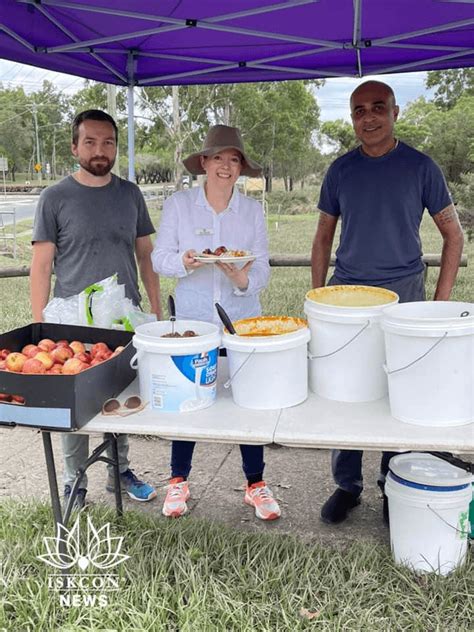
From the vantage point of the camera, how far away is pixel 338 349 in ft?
6.86

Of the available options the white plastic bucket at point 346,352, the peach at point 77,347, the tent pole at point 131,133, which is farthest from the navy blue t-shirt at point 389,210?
the tent pole at point 131,133

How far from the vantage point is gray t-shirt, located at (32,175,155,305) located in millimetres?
2916

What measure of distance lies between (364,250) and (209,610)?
5.77 feet

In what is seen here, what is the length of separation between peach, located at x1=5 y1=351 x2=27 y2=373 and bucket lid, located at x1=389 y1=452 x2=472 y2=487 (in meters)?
1.50

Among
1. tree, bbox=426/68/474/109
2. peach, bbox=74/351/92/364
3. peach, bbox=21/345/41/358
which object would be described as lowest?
peach, bbox=74/351/92/364

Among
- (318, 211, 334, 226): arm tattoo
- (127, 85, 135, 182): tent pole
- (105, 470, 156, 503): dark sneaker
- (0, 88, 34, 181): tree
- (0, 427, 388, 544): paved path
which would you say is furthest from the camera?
(0, 88, 34, 181): tree

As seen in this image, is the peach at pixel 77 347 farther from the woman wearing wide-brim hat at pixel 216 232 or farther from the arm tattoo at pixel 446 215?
the arm tattoo at pixel 446 215

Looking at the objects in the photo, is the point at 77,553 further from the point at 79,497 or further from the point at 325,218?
the point at 325,218

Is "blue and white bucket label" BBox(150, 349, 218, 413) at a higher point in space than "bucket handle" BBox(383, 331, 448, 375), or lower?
lower

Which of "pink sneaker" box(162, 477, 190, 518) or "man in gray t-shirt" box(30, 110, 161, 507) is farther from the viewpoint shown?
"pink sneaker" box(162, 477, 190, 518)

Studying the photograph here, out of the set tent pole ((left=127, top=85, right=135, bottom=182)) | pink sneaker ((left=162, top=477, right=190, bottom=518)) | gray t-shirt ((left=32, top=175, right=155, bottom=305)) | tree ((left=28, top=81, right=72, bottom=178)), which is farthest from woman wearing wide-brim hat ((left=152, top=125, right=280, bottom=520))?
tree ((left=28, top=81, right=72, bottom=178))

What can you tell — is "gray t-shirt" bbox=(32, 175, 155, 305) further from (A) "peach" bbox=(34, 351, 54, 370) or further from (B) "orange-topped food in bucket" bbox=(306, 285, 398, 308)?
(B) "orange-topped food in bucket" bbox=(306, 285, 398, 308)

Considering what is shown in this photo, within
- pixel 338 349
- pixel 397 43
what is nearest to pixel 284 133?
pixel 397 43

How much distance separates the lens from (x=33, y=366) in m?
2.04
